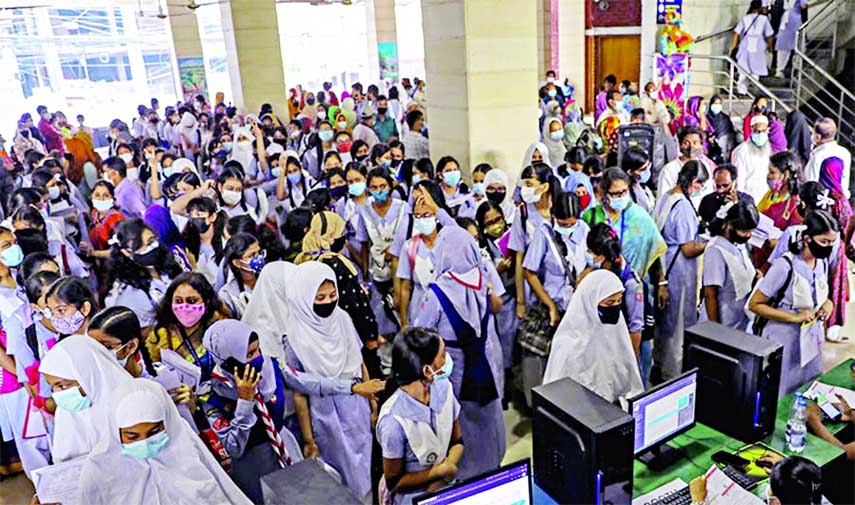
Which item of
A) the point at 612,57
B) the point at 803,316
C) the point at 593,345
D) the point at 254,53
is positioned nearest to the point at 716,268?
the point at 803,316

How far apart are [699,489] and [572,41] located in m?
14.2

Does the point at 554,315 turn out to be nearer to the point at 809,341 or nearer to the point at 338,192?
the point at 809,341

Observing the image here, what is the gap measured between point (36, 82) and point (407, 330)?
18509 mm

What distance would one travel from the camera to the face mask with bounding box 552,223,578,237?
4152 mm

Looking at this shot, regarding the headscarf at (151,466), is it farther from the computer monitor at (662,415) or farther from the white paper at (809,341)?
the white paper at (809,341)

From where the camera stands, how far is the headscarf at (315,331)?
3.29m

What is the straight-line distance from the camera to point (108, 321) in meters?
2.95

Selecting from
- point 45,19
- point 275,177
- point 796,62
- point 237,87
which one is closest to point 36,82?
point 45,19

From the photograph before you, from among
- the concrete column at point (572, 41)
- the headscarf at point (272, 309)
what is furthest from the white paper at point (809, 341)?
the concrete column at point (572, 41)

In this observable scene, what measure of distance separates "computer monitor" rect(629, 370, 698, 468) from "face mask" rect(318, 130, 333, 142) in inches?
248

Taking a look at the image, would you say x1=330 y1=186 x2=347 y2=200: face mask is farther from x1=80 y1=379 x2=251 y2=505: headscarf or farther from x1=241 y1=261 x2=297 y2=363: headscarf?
x1=80 y1=379 x2=251 y2=505: headscarf

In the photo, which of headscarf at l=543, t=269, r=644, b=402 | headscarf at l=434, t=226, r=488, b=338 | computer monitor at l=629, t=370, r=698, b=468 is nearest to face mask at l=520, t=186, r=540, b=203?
headscarf at l=434, t=226, r=488, b=338

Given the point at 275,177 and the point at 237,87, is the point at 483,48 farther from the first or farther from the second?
the point at 237,87

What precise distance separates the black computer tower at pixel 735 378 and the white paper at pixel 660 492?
16.9 inches
